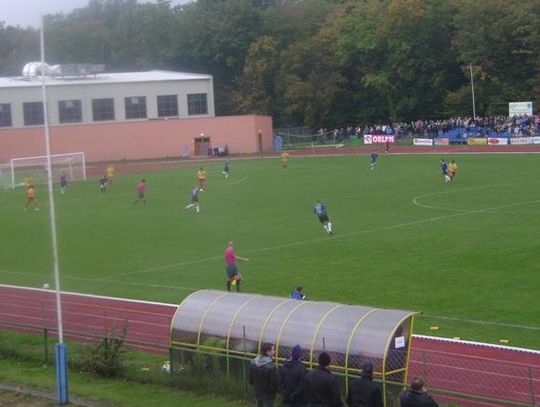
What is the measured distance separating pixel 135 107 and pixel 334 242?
55777 mm

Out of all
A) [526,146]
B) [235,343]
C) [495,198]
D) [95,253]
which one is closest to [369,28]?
[526,146]

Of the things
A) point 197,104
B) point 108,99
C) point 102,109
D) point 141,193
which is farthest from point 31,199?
point 197,104

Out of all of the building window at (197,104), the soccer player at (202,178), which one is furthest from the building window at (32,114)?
the soccer player at (202,178)

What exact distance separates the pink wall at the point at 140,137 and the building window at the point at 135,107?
2.83 meters

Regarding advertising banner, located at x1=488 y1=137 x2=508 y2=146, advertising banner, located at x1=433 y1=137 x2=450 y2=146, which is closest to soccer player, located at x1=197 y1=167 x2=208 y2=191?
advertising banner, located at x1=488 y1=137 x2=508 y2=146

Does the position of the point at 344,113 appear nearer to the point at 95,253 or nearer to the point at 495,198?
the point at 495,198

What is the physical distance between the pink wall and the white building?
1.54 m

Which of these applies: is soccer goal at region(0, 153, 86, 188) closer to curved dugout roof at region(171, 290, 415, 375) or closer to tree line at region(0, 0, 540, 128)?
Result: tree line at region(0, 0, 540, 128)

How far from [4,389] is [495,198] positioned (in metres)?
32.3

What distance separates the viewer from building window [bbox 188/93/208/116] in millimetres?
92438

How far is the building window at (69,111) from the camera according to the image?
276ft

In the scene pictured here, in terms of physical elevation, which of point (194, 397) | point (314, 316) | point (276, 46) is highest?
point (276, 46)

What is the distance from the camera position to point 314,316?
54.7 feet

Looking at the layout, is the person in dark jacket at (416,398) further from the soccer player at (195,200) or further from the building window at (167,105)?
the building window at (167,105)
